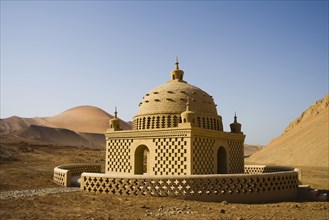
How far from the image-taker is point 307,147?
51031 millimetres

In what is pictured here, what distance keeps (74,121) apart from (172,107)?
4963 inches

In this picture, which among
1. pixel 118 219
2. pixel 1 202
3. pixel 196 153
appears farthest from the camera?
pixel 196 153

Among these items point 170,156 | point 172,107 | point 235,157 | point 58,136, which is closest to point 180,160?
point 170,156

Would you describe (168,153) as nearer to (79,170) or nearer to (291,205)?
(291,205)

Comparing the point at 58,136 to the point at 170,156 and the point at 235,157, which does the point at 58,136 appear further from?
the point at 170,156

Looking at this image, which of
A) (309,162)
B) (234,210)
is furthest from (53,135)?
(234,210)

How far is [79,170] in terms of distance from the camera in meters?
24.5

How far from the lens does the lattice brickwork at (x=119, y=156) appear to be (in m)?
20.2

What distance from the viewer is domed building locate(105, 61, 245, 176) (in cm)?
1773

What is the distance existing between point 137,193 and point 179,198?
202 centimetres

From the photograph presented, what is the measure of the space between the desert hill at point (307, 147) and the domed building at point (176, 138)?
28.9 m

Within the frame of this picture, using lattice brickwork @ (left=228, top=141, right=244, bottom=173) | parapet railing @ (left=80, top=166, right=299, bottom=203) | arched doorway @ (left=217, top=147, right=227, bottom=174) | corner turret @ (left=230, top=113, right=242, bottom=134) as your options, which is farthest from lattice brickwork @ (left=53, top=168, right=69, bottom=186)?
corner turret @ (left=230, top=113, right=242, bottom=134)

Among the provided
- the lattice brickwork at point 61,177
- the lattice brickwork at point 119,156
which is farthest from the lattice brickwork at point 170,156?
the lattice brickwork at point 61,177

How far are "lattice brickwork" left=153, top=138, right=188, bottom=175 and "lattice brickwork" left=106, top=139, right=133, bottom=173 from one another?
7.92ft
